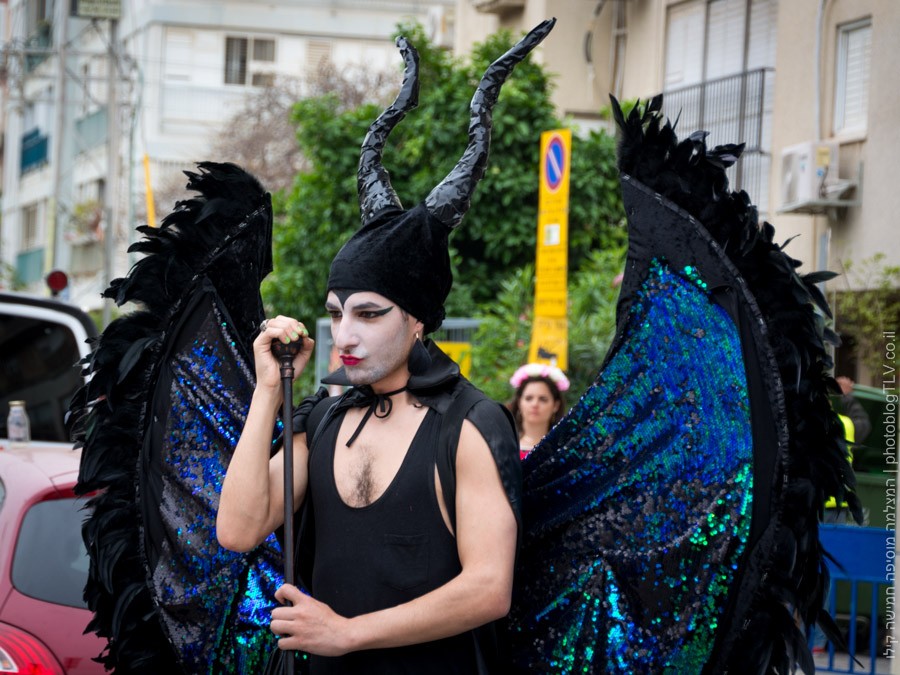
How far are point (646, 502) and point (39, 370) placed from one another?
4.79m

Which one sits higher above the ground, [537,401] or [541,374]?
[541,374]

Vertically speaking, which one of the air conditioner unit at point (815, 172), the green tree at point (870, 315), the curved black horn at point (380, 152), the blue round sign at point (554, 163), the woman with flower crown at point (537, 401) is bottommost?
the woman with flower crown at point (537, 401)

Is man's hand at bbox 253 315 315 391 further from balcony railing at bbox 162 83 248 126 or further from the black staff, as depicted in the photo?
balcony railing at bbox 162 83 248 126

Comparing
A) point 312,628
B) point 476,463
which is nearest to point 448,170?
point 476,463

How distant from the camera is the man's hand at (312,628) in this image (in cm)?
288

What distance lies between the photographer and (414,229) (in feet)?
10.2

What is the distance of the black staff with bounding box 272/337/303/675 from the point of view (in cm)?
306

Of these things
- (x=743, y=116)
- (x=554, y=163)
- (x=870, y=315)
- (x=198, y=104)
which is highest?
(x=198, y=104)

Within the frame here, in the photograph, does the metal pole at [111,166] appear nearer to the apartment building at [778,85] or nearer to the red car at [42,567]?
the apartment building at [778,85]

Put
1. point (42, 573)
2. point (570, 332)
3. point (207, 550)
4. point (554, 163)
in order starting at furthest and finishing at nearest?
point (570, 332)
point (554, 163)
point (42, 573)
point (207, 550)

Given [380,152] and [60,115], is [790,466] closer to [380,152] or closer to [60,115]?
[380,152]

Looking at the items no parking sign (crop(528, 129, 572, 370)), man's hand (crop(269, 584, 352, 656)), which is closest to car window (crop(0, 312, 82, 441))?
no parking sign (crop(528, 129, 572, 370))

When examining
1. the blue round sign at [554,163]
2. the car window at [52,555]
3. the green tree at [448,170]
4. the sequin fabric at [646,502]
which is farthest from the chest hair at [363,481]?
the green tree at [448,170]

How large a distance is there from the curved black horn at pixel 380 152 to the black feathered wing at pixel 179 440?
450 mm
